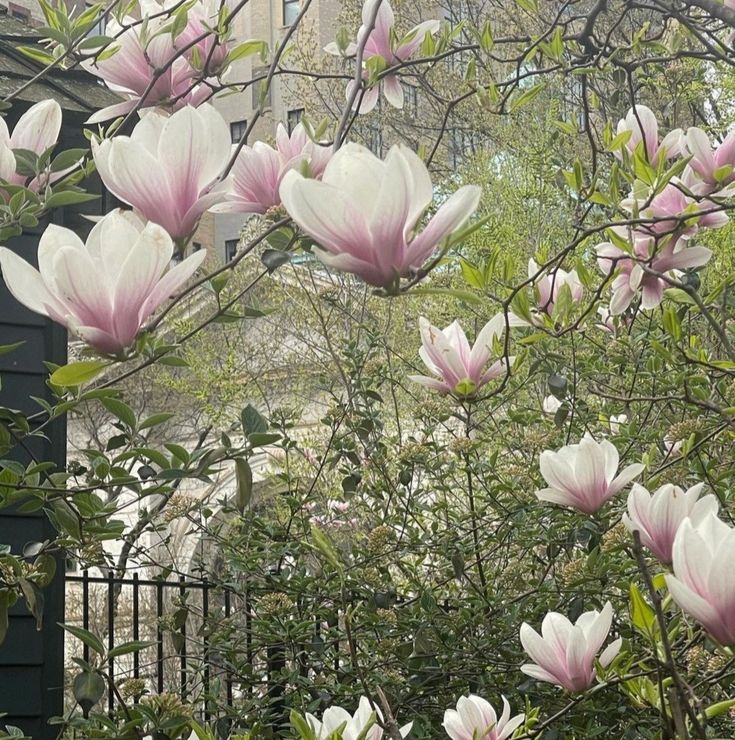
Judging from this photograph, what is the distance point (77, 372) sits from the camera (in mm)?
753

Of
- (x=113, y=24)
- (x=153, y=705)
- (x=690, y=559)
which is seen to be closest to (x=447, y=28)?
(x=113, y=24)

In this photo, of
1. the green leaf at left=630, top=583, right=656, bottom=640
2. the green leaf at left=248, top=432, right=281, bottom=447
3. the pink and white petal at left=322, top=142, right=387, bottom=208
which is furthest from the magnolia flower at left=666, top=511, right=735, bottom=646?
the green leaf at left=248, top=432, right=281, bottom=447

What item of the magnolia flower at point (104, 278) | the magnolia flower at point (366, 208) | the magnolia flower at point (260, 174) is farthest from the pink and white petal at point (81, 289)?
the magnolia flower at point (260, 174)

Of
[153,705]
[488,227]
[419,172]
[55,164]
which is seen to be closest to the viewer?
[419,172]

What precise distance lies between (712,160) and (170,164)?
867mm

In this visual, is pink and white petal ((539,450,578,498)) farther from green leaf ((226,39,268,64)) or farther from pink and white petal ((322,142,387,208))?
pink and white petal ((322,142,387,208))

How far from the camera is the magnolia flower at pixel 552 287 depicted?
5.23ft

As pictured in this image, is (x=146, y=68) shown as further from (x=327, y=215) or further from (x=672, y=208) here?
(x=672, y=208)

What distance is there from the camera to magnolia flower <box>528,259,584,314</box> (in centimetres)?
159

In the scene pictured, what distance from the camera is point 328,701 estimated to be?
2.37 meters

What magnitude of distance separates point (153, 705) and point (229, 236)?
26195 mm

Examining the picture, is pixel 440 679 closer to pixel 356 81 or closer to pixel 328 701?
pixel 328 701

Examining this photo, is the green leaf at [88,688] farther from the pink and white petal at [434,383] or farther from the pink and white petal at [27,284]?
the pink and white petal at [27,284]

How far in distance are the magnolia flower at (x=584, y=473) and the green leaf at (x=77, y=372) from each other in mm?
781
